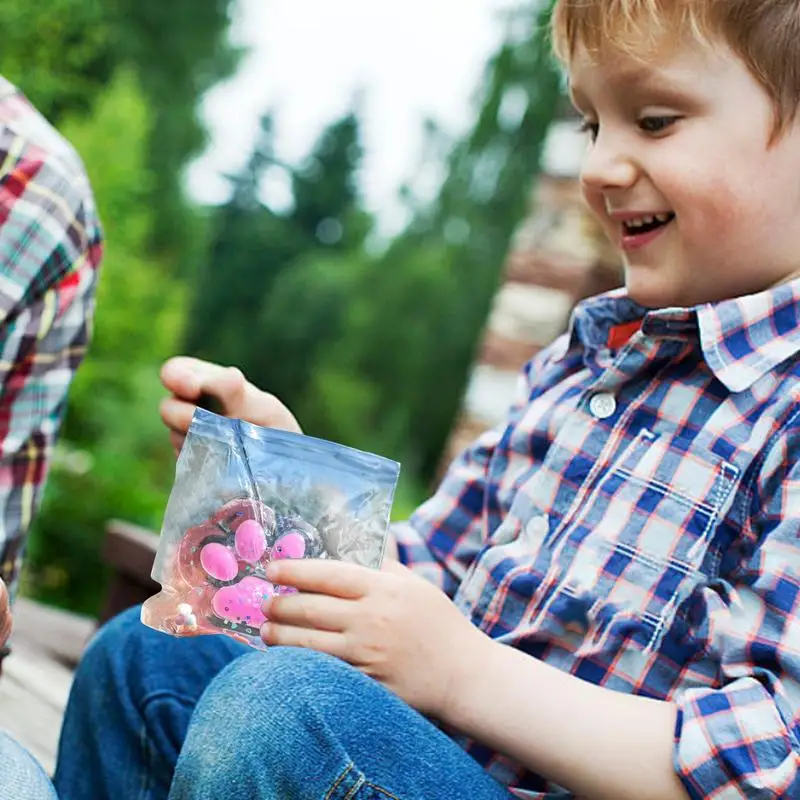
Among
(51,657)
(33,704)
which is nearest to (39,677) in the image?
(33,704)

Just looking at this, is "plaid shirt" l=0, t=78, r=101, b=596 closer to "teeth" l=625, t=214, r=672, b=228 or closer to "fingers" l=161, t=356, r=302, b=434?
"fingers" l=161, t=356, r=302, b=434

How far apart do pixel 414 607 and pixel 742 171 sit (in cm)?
48

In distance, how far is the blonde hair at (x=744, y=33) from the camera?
95cm

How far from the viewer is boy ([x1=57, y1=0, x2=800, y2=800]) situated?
32.0 inches

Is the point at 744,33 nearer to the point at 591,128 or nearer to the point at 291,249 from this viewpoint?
the point at 591,128

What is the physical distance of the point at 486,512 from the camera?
1.16 meters

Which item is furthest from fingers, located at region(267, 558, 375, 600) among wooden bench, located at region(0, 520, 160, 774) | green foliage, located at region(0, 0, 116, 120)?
green foliage, located at region(0, 0, 116, 120)

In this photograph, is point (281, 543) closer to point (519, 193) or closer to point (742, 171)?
point (742, 171)

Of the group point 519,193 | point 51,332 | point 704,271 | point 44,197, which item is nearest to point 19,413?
point 51,332

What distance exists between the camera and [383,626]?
2.76 ft

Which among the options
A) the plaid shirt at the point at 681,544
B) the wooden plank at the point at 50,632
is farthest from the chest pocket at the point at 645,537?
the wooden plank at the point at 50,632

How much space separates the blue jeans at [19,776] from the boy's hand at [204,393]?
0.31 metres

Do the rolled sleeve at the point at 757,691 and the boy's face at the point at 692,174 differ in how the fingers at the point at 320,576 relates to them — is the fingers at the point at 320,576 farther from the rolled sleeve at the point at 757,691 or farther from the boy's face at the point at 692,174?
the boy's face at the point at 692,174

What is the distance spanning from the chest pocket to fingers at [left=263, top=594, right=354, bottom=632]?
0.23 metres
